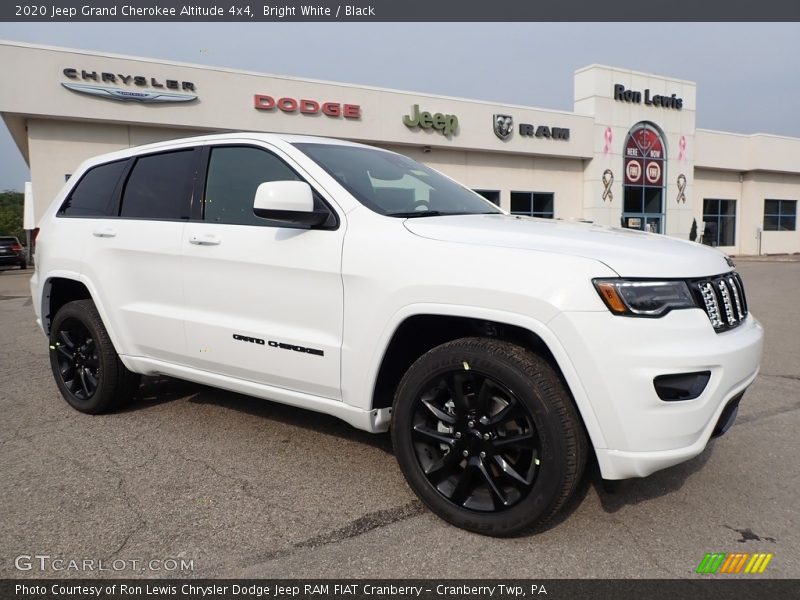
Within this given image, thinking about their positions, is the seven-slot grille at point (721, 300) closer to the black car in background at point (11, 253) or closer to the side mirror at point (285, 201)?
the side mirror at point (285, 201)

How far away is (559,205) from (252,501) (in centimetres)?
2542

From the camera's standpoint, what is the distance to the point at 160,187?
4000mm

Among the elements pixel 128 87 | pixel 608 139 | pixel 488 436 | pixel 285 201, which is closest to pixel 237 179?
pixel 285 201

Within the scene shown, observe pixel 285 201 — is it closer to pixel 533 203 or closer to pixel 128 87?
pixel 128 87

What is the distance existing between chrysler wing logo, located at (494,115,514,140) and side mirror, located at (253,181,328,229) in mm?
22457

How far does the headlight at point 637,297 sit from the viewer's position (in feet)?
7.72

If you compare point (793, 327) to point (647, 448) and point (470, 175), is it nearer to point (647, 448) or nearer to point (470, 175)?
point (647, 448)

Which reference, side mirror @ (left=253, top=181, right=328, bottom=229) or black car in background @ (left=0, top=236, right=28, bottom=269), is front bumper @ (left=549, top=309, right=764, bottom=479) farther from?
black car in background @ (left=0, top=236, right=28, bottom=269)

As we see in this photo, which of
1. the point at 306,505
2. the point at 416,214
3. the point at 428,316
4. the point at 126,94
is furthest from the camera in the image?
the point at 126,94

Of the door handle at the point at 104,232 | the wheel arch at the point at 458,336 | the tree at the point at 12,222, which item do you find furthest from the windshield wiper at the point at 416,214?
the tree at the point at 12,222

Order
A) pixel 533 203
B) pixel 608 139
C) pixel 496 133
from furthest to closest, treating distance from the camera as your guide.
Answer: pixel 608 139 < pixel 533 203 < pixel 496 133

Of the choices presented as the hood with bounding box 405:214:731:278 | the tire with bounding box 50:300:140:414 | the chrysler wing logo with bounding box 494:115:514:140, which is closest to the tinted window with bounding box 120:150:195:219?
the tire with bounding box 50:300:140:414

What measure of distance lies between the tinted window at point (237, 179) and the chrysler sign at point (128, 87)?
1614cm

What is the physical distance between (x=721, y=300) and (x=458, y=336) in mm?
1183
